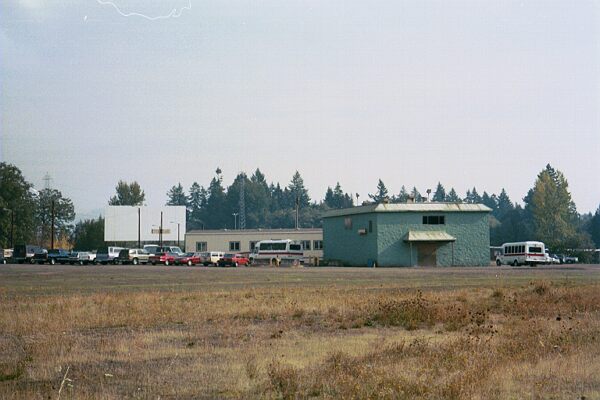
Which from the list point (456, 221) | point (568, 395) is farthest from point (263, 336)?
point (456, 221)

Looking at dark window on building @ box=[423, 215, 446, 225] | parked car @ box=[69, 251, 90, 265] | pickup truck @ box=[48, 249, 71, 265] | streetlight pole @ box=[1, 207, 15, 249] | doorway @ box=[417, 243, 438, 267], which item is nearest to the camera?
doorway @ box=[417, 243, 438, 267]

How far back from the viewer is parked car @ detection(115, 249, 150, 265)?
298 feet

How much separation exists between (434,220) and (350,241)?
10.5 meters

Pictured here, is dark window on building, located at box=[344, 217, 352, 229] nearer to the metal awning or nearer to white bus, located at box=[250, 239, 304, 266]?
white bus, located at box=[250, 239, 304, 266]

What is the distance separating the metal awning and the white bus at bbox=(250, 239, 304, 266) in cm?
1407

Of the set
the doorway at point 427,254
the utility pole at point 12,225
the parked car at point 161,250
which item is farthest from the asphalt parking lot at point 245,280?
the utility pole at point 12,225

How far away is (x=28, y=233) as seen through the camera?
14475cm

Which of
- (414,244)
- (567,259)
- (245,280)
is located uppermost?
(414,244)

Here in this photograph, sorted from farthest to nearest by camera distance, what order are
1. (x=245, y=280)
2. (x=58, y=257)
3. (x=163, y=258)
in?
(x=58, y=257) → (x=163, y=258) → (x=245, y=280)

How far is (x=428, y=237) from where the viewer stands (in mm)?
83562

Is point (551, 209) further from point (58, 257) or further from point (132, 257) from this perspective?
point (58, 257)

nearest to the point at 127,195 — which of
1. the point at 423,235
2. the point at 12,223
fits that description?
the point at 12,223

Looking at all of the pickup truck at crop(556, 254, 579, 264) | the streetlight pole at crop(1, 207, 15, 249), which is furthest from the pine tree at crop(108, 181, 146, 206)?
the pickup truck at crop(556, 254, 579, 264)

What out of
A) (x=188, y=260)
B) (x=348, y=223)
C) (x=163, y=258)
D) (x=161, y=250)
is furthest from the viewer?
(x=161, y=250)
